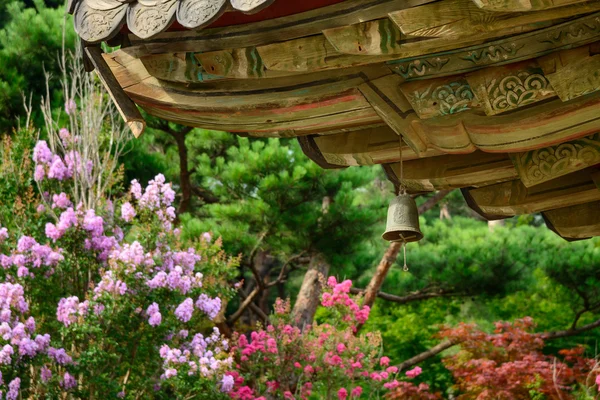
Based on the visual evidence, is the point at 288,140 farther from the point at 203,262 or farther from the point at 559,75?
the point at 559,75

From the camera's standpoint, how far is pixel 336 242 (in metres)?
8.48

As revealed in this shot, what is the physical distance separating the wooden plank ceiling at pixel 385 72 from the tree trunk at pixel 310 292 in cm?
632

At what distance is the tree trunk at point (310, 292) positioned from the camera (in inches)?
348

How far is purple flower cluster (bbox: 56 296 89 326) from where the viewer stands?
516 cm

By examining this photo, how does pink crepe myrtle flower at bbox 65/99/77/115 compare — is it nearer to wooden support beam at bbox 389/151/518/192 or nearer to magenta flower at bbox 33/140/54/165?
magenta flower at bbox 33/140/54/165

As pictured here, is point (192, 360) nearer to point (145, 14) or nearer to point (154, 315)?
point (154, 315)

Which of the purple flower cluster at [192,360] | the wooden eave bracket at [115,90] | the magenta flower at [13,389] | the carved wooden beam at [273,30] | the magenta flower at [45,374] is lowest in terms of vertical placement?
the purple flower cluster at [192,360]

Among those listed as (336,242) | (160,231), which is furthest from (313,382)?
(160,231)

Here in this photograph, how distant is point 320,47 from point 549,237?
8069 mm

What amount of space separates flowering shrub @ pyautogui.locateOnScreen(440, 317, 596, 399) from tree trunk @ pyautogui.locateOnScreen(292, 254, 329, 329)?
1.32m

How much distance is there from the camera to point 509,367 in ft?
24.1

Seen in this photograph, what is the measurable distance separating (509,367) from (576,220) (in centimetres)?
476

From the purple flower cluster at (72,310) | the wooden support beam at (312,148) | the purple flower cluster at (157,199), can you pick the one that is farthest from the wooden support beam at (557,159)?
the purple flower cluster at (157,199)

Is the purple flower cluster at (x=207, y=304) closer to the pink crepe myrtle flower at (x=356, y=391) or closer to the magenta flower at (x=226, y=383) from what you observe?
the magenta flower at (x=226, y=383)
